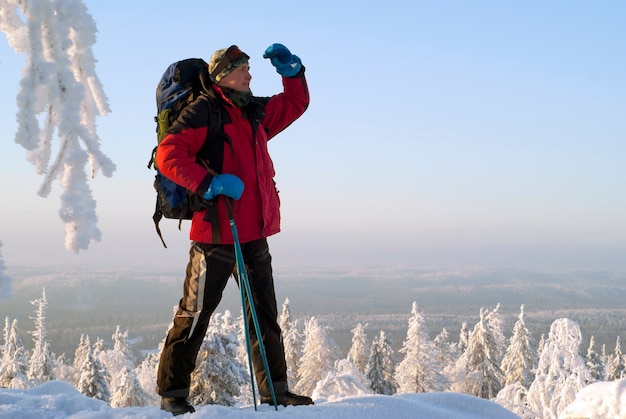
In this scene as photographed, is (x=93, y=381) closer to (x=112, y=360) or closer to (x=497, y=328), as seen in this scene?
(x=112, y=360)

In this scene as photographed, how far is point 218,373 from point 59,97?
57.0 feet

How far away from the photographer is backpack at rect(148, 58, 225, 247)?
16.6 feet

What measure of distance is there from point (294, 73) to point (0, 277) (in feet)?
10.9

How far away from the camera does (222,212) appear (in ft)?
16.8

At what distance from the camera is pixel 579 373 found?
1325cm

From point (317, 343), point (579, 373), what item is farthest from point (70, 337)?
point (579, 373)

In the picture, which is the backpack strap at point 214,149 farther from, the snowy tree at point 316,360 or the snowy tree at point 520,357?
the snowy tree at point 520,357

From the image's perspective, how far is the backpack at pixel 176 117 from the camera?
5066mm

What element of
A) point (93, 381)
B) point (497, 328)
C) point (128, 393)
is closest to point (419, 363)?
point (497, 328)

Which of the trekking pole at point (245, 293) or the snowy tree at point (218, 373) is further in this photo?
the snowy tree at point (218, 373)

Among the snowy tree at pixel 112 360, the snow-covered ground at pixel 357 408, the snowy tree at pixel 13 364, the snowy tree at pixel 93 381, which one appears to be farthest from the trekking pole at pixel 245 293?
the snowy tree at pixel 112 360

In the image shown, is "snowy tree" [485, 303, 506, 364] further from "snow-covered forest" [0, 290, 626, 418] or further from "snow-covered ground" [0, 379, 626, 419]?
"snow-covered ground" [0, 379, 626, 419]

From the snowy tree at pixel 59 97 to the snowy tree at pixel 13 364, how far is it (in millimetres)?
29748

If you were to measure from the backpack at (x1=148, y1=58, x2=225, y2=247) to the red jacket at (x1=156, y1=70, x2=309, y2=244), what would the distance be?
0.09m
